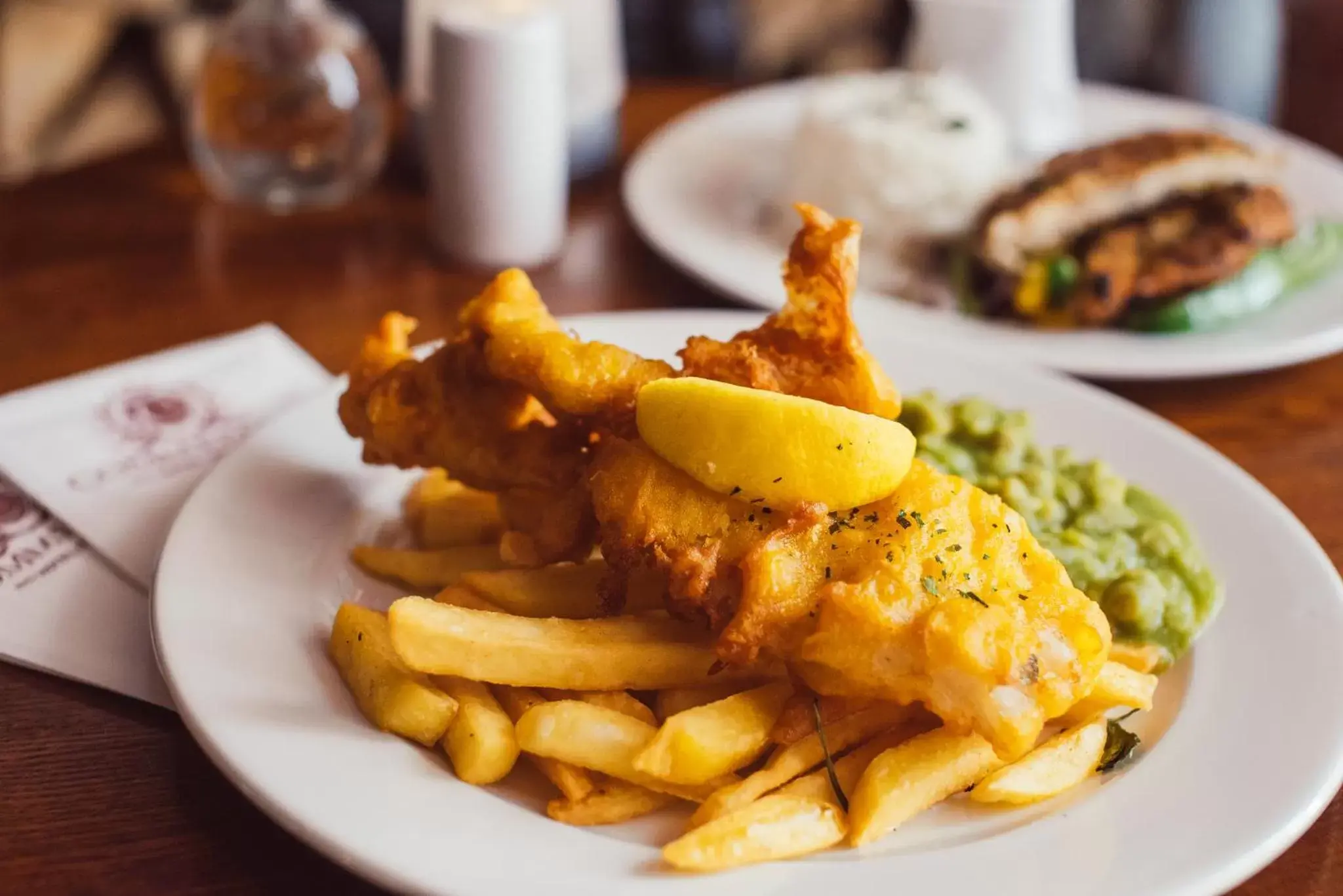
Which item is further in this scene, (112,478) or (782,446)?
(112,478)

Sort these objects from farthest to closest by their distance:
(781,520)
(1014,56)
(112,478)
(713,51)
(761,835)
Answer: (713,51), (1014,56), (112,478), (781,520), (761,835)

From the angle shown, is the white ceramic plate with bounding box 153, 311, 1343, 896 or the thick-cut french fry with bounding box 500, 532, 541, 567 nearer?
the white ceramic plate with bounding box 153, 311, 1343, 896

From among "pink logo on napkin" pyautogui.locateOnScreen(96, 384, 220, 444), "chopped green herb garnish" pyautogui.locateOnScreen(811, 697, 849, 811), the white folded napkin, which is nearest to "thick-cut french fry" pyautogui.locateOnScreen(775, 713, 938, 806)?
"chopped green herb garnish" pyautogui.locateOnScreen(811, 697, 849, 811)

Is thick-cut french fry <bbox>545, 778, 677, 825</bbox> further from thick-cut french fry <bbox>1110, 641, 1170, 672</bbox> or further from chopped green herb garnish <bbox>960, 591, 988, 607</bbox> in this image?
thick-cut french fry <bbox>1110, 641, 1170, 672</bbox>

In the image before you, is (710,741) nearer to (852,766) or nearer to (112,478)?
(852,766)

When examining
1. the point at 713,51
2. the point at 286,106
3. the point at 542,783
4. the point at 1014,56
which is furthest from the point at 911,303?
the point at 713,51
